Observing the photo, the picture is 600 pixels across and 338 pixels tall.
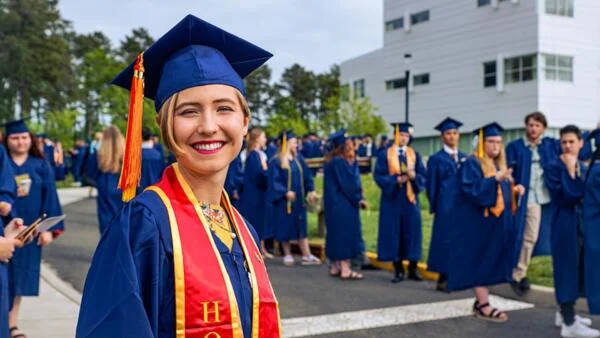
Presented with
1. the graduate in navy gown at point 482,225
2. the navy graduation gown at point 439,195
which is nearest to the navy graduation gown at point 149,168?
the navy graduation gown at point 439,195

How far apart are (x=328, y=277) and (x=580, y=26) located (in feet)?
95.5

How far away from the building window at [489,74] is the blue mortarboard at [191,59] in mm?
35213

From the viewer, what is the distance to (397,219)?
9.09m

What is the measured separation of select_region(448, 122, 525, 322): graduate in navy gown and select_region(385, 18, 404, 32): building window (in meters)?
36.6

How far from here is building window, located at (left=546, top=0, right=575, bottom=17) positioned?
33219mm

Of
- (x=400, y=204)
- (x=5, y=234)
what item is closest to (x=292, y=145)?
(x=400, y=204)

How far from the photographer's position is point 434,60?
39906 millimetres

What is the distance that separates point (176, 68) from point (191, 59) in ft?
0.18

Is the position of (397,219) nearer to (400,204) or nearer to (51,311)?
(400,204)

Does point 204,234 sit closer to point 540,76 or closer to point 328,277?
point 328,277

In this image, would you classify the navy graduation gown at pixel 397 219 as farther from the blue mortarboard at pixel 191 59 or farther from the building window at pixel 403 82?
the building window at pixel 403 82

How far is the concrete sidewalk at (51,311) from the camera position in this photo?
5.72 meters

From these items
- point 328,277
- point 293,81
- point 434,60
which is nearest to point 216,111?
point 328,277

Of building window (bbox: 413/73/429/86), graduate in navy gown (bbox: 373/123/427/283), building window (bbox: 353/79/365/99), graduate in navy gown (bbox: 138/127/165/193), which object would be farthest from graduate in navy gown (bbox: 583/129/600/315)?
building window (bbox: 353/79/365/99)
